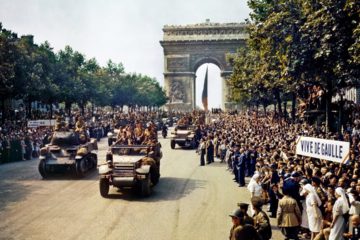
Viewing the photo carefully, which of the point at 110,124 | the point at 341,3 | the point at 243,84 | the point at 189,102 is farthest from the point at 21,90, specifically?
the point at 189,102

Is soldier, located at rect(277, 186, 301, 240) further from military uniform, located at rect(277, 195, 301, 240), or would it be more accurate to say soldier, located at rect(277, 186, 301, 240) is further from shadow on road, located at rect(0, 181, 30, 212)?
shadow on road, located at rect(0, 181, 30, 212)

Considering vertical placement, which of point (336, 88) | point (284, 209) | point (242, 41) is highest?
point (242, 41)

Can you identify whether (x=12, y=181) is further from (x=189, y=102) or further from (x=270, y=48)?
(x=189, y=102)

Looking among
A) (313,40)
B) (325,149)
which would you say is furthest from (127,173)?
(313,40)

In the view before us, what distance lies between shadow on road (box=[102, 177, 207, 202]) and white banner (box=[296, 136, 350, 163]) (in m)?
4.75

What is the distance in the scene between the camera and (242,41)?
77.4 metres

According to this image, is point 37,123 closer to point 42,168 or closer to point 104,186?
point 42,168

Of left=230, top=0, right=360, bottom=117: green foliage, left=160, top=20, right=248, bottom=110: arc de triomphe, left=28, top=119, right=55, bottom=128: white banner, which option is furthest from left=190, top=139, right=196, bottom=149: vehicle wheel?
left=160, top=20, right=248, bottom=110: arc de triomphe

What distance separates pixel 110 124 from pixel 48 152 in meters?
26.9

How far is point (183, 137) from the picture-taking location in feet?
107

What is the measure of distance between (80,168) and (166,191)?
4.68 m

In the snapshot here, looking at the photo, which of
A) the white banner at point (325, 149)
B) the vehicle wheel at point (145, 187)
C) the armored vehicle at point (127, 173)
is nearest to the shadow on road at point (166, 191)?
the vehicle wheel at point (145, 187)

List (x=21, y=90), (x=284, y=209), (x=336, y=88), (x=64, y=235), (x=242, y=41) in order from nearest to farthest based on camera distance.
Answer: (x=284, y=209), (x=64, y=235), (x=336, y=88), (x=21, y=90), (x=242, y=41)

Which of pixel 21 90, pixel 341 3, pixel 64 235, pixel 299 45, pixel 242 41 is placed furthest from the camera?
pixel 242 41
